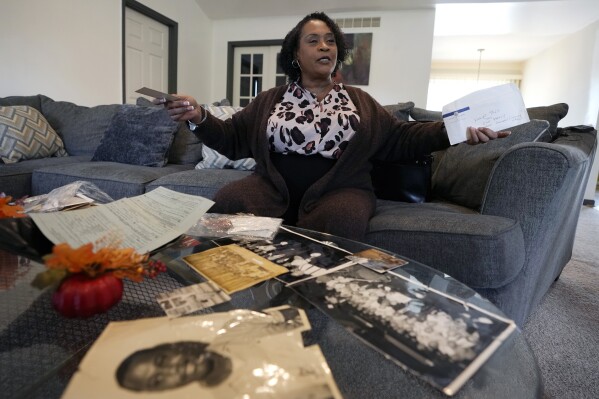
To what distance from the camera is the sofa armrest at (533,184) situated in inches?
38.9

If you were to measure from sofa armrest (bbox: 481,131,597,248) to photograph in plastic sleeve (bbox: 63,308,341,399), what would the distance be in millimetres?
913

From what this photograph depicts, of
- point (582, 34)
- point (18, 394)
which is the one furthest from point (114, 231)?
point (582, 34)

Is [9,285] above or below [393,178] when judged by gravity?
below

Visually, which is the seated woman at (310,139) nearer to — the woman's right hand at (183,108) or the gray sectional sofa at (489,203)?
the woman's right hand at (183,108)

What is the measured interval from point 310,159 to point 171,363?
1.00 m

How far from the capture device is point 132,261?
1.49 ft

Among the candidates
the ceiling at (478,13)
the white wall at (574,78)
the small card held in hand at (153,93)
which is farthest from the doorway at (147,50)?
the white wall at (574,78)

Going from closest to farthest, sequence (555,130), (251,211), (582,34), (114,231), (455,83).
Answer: (114,231)
(251,211)
(555,130)
(582,34)
(455,83)

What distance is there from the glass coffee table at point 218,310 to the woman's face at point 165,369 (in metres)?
0.12

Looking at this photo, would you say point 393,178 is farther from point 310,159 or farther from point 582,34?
point 582,34

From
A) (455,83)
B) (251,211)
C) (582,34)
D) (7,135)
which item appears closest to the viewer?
Answer: (251,211)

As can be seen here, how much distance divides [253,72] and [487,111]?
422 cm

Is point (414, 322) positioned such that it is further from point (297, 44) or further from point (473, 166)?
point (297, 44)

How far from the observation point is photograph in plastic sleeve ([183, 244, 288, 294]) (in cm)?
57
